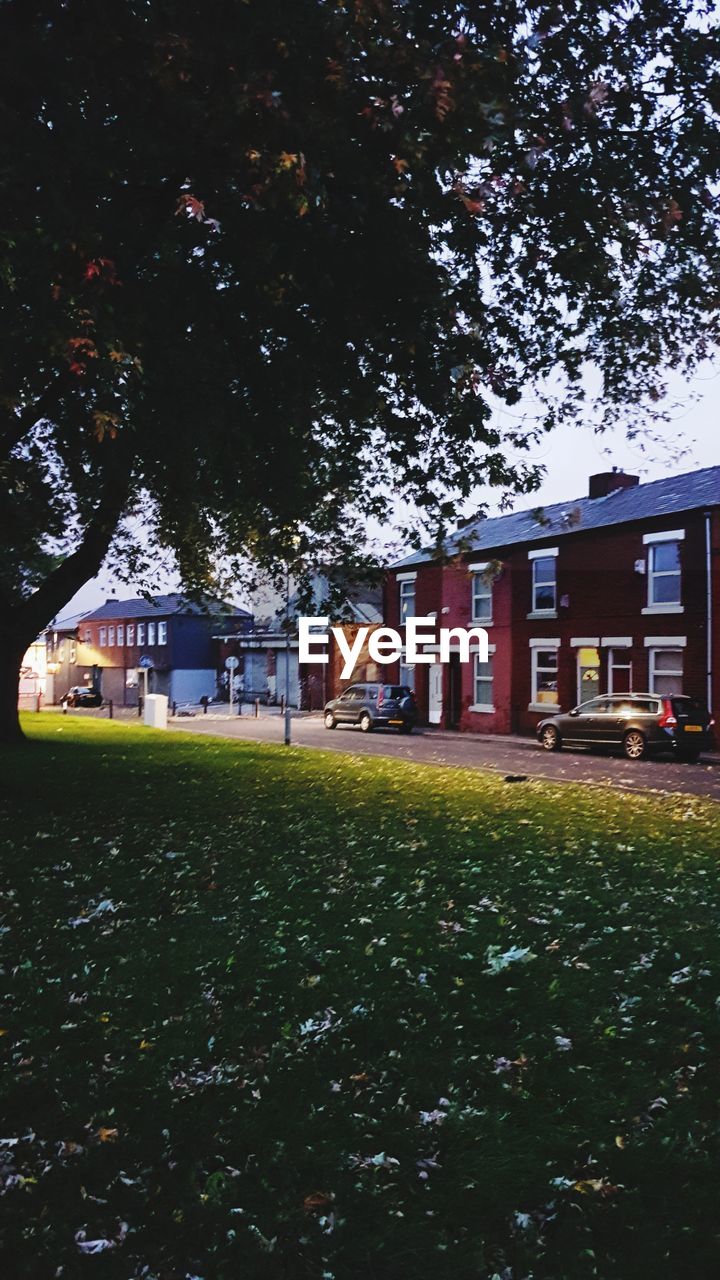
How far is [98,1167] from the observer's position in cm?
421

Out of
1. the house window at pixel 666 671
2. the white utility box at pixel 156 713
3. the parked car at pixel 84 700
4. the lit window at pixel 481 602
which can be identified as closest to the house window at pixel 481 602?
the lit window at pixel 481 602

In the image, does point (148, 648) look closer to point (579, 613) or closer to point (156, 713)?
point (156, 713)

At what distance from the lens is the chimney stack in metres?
40.1

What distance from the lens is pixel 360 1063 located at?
5.27 metres

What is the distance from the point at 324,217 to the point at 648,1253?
32.0 ft

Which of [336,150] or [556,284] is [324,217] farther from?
[556,284]

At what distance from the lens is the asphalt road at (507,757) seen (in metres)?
21.8

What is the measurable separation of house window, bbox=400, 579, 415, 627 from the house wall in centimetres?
187

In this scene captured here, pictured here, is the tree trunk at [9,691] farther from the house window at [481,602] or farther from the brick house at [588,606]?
the house window at [481,602]

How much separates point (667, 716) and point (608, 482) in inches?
593

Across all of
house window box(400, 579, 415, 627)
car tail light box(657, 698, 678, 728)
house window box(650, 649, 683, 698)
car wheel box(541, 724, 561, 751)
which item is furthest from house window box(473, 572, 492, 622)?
car tail light box(657, 698, 678, 728)

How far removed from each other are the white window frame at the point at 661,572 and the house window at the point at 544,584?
503cm

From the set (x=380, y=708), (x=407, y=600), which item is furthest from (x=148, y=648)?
(x=380, y=708)

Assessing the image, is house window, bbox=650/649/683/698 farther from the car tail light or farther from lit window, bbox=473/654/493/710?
lit window, bbox=473/654/493/710
